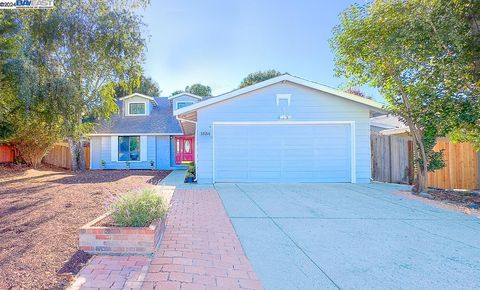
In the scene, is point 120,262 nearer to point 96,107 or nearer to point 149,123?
point 96,107

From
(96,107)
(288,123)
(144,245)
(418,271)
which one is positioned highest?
(96,107)

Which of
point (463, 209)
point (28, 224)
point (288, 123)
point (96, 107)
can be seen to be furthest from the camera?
point (96, 107)

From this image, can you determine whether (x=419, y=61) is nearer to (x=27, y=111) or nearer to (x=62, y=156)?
(x=27, y=111)

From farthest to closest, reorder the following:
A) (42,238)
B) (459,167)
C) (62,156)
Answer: (62,156)
(459,167)
(42,238)

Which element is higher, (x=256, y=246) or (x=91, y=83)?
(x=91, y=83)

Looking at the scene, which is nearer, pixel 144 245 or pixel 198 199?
pixel 144 245

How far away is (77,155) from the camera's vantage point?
1898 centimetres

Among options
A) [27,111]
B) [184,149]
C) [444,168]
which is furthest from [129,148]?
[444,168]

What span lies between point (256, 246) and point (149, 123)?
17.7 meters

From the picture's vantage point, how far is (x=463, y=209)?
7.14 m

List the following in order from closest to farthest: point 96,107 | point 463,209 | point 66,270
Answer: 1. point 66,270
2. point 463,209
3. point 96,107

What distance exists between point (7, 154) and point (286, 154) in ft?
57.5

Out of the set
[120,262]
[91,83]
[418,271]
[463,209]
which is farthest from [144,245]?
[91,83]

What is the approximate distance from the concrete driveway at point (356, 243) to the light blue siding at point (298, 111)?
147 inches
